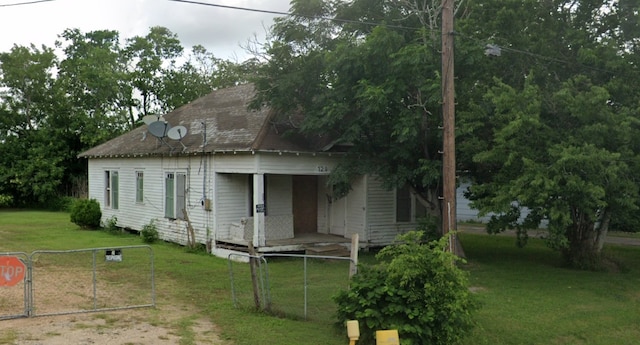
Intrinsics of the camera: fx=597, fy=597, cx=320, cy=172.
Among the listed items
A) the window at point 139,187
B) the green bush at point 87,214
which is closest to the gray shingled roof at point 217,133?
the window at point 139,187

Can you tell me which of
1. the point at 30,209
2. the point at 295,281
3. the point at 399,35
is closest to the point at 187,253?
the point at 295,281

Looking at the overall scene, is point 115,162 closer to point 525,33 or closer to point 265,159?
point 265,159

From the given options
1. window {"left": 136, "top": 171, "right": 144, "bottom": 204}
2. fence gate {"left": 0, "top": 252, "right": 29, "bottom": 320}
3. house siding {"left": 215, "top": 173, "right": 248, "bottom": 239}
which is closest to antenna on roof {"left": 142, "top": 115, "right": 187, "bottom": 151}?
house siding {"left": 215, "top": 173, "right": 248, "bottom": 239}

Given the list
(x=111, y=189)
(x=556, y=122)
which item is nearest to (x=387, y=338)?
(x=556, y=122)

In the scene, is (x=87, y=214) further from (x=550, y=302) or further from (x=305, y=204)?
(x=550, y=302)

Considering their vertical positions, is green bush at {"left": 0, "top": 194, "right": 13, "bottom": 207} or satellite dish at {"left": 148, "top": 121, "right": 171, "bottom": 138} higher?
satellite dish at {"left": 148, "top": 121, "right": 171, "bottom": 138}

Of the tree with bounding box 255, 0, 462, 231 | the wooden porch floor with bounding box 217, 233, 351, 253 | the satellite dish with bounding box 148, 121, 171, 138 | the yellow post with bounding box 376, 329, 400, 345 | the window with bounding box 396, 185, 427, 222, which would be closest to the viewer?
the yellow post with bounding box 376, 329, 400, 345

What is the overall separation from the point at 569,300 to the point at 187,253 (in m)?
10.4

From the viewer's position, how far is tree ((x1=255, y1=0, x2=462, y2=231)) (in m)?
14.1

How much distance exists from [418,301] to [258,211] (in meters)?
8.06

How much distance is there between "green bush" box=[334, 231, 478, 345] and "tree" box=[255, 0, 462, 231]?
18.7ft

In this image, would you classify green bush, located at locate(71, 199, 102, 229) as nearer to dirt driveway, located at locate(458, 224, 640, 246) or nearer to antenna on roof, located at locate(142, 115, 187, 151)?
antenna on roof, located at locate(142, 115, 187, 151)

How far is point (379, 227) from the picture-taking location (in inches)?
719

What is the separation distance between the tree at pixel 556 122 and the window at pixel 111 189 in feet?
47.2
